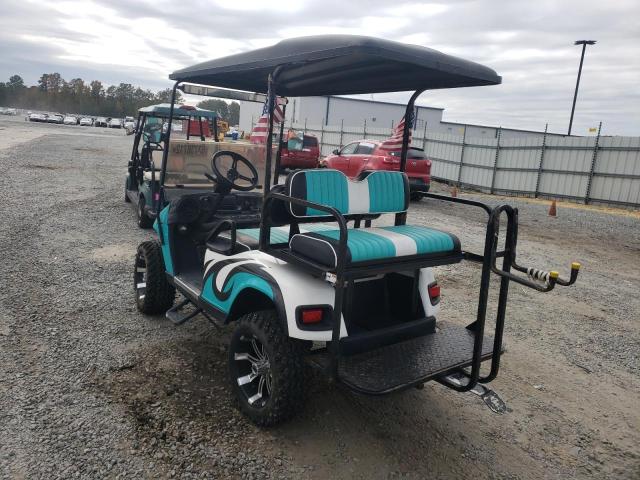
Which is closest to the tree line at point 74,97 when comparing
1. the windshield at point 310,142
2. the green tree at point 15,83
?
the green tree at point 15,83

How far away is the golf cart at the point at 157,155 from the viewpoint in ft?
18.4

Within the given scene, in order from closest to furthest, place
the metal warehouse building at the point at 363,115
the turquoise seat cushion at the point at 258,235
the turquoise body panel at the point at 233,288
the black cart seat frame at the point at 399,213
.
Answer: the black cart seat frame at the point at 399,213 < the turquoise body panel at the point at 233,288 < the turquoise seat cushion at the point at 258,235 < the metal warehouse building at the point at 363,115

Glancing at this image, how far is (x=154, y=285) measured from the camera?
4.22 meters

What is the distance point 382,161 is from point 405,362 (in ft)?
31.6

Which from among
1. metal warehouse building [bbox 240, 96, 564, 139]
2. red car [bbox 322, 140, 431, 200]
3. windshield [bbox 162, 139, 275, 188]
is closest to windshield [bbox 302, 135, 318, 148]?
red car [bbox 322, 140, 431, 200]

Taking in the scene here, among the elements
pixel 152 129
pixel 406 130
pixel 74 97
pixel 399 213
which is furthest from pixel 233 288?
pixel 74 97

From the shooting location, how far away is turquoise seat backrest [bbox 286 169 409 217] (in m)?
2.87

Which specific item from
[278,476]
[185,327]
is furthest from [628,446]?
[185,327]

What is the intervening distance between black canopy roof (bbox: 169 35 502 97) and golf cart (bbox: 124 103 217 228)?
1370 mm

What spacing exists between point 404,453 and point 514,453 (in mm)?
642

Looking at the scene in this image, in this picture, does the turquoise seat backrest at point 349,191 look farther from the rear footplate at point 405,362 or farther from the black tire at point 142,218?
the black tire at point 142,218

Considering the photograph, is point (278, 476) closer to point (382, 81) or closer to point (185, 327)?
point (185, 327)

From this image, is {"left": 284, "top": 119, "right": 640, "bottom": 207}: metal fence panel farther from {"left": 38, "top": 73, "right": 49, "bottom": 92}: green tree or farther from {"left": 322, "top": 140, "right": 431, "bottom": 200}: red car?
{"left": 38, "top": 73, "right": 49, "bottom": 92}: green tree

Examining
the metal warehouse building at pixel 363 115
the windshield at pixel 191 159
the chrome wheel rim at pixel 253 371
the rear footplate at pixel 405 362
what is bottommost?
the chrome wheel rim at pixel 253 371
